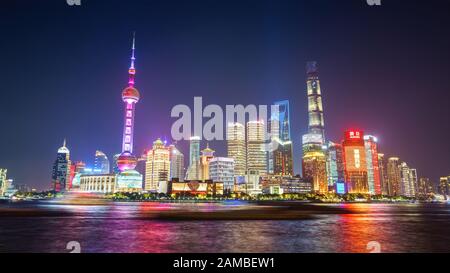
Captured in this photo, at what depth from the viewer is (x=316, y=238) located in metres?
28.9

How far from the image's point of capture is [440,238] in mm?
30016

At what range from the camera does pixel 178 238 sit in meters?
27.8

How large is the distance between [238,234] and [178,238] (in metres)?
5.88
